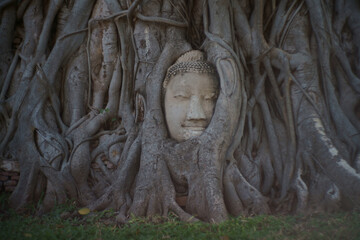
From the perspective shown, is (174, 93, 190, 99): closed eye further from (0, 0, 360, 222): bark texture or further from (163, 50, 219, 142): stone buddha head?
(0, 0, 360, 222): bark texture

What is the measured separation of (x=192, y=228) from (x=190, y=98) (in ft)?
4.47

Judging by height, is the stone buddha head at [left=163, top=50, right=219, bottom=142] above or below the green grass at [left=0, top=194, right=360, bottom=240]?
above

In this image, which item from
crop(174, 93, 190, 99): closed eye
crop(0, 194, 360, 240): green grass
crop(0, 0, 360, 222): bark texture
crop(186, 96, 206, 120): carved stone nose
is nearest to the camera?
crop(0, 194, 360, 240): green grass

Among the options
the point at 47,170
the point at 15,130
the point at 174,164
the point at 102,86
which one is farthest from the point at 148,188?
the point at 15,130

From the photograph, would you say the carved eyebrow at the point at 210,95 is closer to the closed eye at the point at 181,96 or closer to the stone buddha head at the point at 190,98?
the stone buddha head at the point at 190,98

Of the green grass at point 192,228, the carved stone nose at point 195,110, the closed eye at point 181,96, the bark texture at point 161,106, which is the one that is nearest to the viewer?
the green grass at point 192,228

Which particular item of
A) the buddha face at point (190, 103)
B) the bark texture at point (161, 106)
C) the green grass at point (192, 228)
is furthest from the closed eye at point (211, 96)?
the green grass at point (192, 228)

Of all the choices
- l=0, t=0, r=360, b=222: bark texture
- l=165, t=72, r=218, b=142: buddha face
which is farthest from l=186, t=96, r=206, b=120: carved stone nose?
l=0, t=0, r=360, b=222: bark texture

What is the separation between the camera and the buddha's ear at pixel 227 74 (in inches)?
121

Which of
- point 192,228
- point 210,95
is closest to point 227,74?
point 210,95

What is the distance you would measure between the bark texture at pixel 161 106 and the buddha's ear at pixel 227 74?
0.04ft

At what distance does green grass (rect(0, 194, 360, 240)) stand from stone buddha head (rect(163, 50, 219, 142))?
0.97 m

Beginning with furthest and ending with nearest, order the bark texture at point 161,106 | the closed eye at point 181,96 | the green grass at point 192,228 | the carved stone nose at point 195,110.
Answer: the closed eye at point 181,96, the carved stone nose at point 195,110, the bark texture at point 161,106, the green grass at point 192,228

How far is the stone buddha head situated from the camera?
307 centimetres
